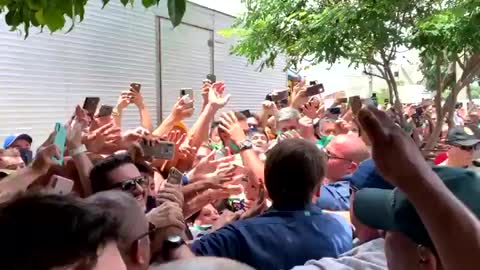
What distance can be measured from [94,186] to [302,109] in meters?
5.43

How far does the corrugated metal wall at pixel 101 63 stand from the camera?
7887 mm

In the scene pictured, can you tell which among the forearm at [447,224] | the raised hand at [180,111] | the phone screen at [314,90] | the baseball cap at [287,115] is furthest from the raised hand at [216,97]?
the forearm at [447,224]

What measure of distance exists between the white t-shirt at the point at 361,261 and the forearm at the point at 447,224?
1138 mm

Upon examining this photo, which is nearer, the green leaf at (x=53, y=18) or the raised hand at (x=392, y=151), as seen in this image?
the raised hand at (x=392, y=151)

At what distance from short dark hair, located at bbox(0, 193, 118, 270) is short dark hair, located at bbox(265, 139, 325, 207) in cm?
175

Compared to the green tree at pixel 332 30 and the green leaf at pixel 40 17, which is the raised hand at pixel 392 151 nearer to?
the green leaf at pixel 40 17

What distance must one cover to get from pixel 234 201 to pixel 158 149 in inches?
39.8

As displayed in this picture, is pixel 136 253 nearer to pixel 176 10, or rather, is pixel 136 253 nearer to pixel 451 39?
pixel 176 10

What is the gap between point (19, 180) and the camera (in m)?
3.44

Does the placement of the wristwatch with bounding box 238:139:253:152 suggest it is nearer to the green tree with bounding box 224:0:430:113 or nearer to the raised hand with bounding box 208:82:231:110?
the raised hand with bounding box 208:82:231:110

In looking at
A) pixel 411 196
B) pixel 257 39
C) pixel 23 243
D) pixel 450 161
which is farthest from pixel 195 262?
pixel 257 39

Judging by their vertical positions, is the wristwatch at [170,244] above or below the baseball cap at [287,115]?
above

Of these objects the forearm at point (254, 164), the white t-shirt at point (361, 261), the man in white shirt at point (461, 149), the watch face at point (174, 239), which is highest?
the watch face at point (174, 239)

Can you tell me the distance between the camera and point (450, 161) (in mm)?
6797
